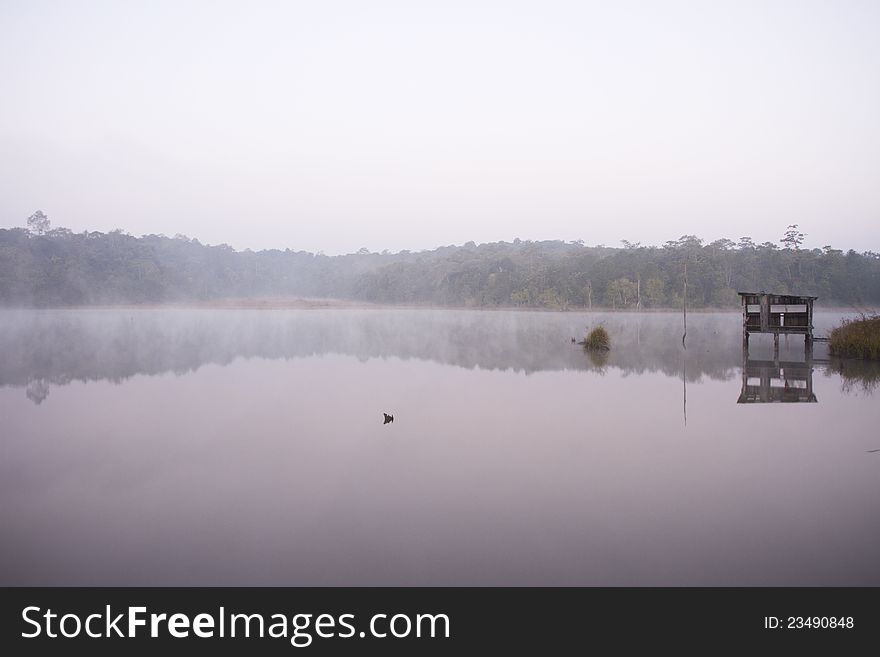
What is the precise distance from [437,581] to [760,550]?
9.47 ft

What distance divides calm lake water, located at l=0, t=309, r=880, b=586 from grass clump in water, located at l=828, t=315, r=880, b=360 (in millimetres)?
4938

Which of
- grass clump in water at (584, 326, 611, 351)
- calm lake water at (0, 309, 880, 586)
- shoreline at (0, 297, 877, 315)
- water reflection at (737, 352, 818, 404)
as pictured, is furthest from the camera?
shoreline at (0, 297, 877, 315)

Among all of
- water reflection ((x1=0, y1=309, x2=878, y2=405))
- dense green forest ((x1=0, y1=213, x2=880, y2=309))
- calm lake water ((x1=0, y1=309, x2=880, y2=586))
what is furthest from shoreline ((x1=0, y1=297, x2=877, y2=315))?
calm lake water ((x1=0, y1=309, x2=880, y2=586))

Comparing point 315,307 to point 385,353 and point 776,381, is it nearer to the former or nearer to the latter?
point 385,353

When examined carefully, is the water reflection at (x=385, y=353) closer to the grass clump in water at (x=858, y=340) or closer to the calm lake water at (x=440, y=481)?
the calm lake water at (x=440, y=481)

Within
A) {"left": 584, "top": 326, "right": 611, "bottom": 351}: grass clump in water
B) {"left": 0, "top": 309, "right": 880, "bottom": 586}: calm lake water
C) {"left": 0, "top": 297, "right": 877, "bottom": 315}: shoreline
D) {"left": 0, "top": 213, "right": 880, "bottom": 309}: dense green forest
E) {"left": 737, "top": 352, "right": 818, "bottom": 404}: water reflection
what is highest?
{"left": 0, "top": 213, "right": 880, "bottom": 309}: dense green forest

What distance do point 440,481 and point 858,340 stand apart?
65.3ft

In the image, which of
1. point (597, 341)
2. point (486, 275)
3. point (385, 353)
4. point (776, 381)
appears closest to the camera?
point (776, 381)

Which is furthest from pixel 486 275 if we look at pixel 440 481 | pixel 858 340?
pixel 440 481

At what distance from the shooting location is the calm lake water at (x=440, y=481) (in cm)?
527

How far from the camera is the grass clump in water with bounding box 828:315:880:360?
20.8 meters

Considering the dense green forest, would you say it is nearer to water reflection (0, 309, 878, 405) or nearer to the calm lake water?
water reflection (0, 309, 878, 405)

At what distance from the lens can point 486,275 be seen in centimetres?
9250

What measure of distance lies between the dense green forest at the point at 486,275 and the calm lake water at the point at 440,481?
62.3 m
